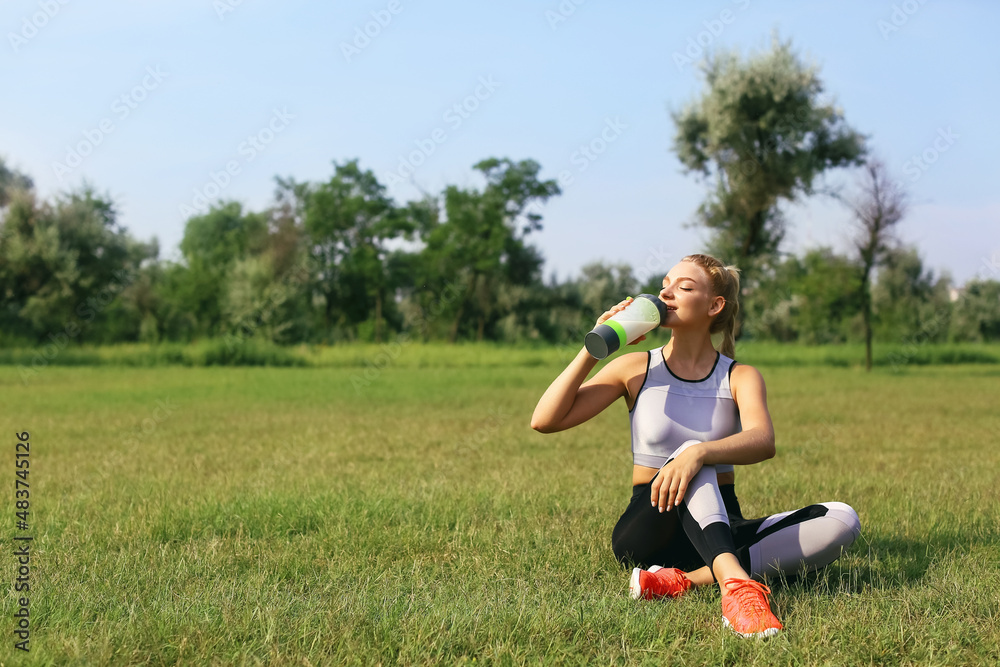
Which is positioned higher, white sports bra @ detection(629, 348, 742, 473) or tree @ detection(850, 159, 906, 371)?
tree @ detection(850, 159, 906, 371)

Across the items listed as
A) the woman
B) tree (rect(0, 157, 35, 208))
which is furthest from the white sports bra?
tree (rect(0, 157, 35, 208))

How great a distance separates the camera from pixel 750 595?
329 centimetres

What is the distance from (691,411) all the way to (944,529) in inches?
96.6

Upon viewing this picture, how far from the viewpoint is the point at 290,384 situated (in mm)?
18609

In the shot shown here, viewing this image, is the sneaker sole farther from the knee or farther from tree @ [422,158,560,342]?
tree @ [422,158,560,342]

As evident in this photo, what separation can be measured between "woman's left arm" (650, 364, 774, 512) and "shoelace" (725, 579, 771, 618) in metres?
0.42

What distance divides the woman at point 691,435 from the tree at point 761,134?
2288 centimetres

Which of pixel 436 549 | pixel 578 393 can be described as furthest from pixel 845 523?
pixel 436 549

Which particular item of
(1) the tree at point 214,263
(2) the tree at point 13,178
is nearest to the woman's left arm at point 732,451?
(2) the tree at point 13,178

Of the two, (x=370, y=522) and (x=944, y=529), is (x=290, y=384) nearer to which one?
(x=370, y=522)

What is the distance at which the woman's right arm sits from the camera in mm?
3801

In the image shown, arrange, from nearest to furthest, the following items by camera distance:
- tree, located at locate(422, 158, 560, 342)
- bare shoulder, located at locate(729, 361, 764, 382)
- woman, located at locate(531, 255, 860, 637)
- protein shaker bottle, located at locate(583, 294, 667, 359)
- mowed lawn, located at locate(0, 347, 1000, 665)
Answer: mowed lawn, located at locate(0, 347, 1000, 665) → protein shaker bottle, located at locate(583, 294, 667, 359) → woman, located at locate(531, 255, 860, 637) → bare shoulder, located at locate(729, 361, 764, 382) → tree, located at locate(422, 158, 560, 342)

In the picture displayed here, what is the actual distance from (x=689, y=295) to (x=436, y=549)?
2100 mm

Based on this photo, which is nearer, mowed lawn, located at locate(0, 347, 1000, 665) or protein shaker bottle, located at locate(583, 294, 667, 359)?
mowed lawn, located at locate(0, 347, 1000, 665)
